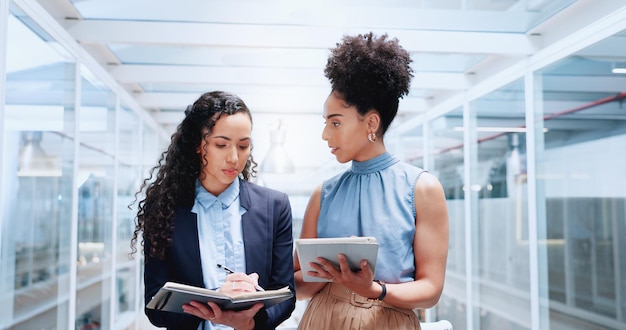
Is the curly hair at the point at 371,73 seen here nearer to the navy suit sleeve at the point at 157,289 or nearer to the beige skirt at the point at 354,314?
the beige skirt at the point at 354,314

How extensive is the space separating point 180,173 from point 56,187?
1682 mm

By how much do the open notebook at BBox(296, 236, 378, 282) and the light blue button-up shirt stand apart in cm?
28

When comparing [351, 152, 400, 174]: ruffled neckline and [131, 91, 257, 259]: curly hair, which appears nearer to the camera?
[131, 91, 257, 259]: curly hair

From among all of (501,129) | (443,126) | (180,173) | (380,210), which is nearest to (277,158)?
(443,126)

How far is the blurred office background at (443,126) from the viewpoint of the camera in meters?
2.67

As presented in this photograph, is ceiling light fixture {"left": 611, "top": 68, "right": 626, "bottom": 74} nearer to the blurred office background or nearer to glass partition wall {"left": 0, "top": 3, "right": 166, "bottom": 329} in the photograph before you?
the blurred office background

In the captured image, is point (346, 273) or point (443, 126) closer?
point (346, 273)

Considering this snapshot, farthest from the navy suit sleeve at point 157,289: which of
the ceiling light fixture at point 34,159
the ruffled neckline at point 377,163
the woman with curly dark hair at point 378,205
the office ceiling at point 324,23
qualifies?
the office ceiling at point 324,23

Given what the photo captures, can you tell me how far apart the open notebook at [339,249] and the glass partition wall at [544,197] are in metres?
1.73

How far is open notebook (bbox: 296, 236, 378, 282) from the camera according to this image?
1411mm

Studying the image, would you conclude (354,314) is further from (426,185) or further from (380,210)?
(426,185)

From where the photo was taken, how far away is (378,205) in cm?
172

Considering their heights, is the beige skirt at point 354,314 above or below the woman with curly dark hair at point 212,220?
below

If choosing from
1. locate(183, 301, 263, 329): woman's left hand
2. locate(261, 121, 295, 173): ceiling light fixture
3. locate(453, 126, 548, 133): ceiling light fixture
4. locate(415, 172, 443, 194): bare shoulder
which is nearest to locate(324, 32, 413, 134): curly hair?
locate(415, 172, 443, 194): bare shoulder
